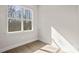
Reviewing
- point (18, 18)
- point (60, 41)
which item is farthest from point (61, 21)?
point (18, 18)

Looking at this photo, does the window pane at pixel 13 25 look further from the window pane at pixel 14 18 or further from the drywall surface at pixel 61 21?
the drywall surface at pixel 61 21

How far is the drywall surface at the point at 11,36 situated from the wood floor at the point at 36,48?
0.06 metres

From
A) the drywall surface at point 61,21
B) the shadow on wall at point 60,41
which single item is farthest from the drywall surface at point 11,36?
the shadow on wall at point 60,41

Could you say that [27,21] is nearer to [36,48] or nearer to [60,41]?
[36,48]

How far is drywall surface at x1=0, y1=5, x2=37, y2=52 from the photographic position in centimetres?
129

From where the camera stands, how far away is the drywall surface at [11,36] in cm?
129

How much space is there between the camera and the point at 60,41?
1.45 m

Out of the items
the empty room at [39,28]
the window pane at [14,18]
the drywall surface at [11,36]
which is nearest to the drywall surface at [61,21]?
the empty room at [39,28]

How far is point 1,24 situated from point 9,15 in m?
0.17

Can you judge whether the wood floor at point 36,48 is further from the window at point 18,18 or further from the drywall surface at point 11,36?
the window at point 18,18

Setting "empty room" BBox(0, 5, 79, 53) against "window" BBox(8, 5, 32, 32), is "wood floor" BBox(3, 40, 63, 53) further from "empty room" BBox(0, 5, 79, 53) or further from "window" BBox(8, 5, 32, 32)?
"window" BBox(8, 5, 32, 32)

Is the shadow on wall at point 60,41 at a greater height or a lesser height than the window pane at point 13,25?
lesser
